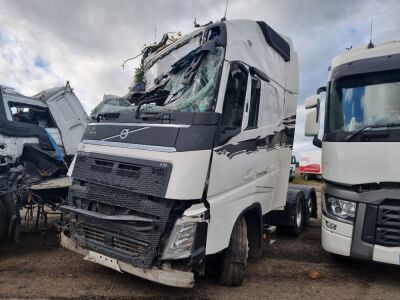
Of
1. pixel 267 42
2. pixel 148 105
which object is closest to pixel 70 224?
pixel 148 105

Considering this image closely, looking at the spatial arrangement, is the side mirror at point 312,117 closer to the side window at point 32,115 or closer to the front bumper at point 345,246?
the front bumper at point 345,246

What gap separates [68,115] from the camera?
7.93m

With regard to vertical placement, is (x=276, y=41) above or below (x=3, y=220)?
above

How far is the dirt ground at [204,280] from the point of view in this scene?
4.23 metres

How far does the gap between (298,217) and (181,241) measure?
475cm

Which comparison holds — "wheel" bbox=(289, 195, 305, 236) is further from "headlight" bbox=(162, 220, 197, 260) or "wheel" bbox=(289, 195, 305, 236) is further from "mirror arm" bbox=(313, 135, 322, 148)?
"headlight" bbox=(162, 220, 197, 260)

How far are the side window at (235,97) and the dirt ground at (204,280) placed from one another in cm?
214

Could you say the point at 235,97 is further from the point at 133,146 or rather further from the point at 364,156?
the point at 364,156

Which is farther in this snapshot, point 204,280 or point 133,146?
point 204,280

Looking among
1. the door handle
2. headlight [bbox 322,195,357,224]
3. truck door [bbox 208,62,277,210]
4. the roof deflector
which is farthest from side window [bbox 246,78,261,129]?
headlight [bbox 322,195,357,224]

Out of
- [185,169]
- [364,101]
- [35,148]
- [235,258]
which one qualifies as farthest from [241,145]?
[35,148]

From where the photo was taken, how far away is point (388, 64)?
15.8ft

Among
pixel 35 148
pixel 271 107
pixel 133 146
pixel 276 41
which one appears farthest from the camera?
pixel 35 148

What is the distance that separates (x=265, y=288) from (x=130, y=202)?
87.0 inches
